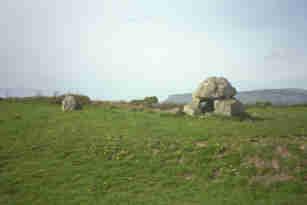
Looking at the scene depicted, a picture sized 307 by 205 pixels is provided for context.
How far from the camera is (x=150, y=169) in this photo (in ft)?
32.0

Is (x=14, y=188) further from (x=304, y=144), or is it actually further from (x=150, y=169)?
(x=304, y=144)

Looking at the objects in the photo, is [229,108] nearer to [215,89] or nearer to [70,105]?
[215,89]

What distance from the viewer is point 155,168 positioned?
9.85 metres

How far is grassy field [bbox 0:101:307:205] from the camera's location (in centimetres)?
754

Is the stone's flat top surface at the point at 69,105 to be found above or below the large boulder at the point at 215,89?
below

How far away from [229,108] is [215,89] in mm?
3870

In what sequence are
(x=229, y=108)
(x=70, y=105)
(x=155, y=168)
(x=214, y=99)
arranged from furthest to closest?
(x=70, y=105) < (x=214, y=99) < (x=229, y=108) < (x=155, y=168)

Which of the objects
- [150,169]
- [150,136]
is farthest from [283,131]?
[150,169]

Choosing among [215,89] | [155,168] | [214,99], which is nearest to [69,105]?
[214,99]

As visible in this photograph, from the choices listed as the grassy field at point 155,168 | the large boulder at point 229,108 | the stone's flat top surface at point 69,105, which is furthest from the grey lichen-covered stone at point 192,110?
the stone's flat top surface at point 69,105

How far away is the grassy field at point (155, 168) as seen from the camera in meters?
7.54

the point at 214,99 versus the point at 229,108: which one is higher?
the point at 214,99

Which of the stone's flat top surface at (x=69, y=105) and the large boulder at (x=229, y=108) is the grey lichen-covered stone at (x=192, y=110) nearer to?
the large boulder at (x=229, y=108)

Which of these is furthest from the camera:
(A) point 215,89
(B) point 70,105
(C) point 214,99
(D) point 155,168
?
(B) point 70,105
